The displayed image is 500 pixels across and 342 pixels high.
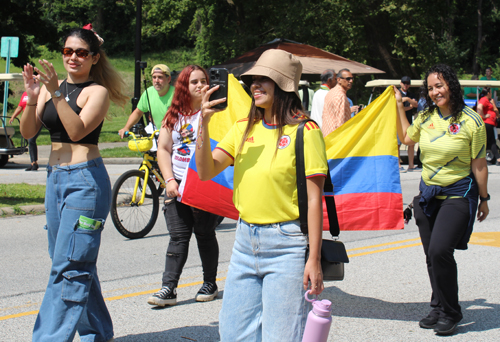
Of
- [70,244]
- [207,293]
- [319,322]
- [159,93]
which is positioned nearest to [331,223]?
[319,322]

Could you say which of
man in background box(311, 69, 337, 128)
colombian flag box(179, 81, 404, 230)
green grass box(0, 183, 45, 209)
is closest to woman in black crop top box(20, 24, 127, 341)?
colombian flag box(179, 81, 404, 230)

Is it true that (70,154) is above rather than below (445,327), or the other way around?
above

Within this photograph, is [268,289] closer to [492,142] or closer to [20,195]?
[20,195]

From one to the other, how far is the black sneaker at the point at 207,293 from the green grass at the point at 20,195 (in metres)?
5.30

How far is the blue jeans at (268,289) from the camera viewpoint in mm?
2770

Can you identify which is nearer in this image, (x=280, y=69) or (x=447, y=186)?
(x=280, y=69)

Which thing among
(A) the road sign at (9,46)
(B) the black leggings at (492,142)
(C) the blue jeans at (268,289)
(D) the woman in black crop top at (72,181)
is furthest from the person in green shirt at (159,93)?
(B) the black leggings at (492,142)

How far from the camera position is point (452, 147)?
14.5 ft

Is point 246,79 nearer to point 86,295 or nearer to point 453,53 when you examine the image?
point 86,295

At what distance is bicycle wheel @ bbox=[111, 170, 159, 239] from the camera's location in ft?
24.3

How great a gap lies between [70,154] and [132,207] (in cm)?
425

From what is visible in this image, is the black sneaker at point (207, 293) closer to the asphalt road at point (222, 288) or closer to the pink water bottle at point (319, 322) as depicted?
the asphalt road at point (222, 288)

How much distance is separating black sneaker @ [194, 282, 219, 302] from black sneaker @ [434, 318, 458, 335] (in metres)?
1.83

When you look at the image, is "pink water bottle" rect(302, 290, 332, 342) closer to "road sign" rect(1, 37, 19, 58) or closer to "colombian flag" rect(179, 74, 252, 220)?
"colombian flag" rect(179, 74, 252, 220)
